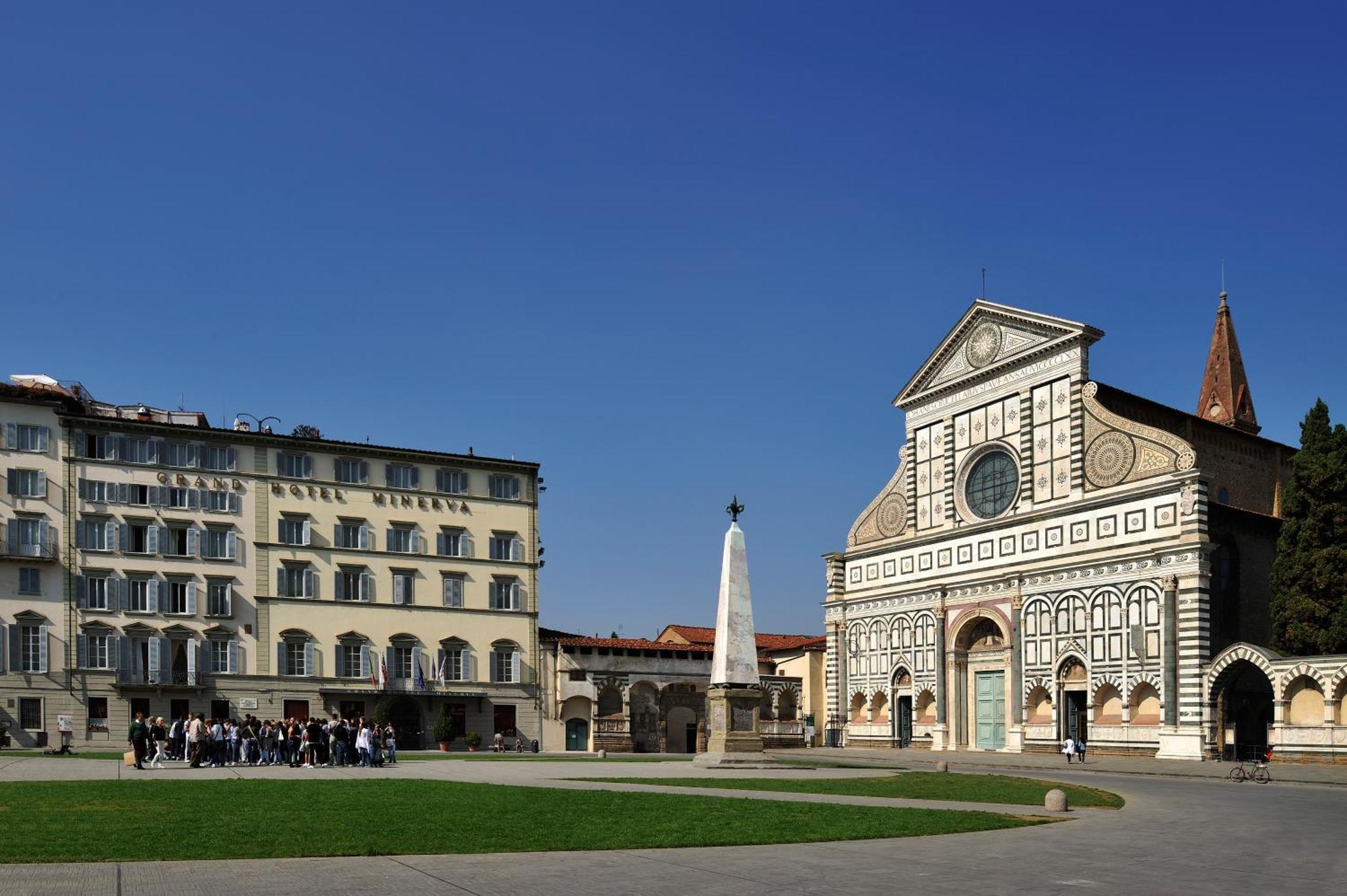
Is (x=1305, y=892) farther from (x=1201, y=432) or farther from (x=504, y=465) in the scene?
(x=504, y=465)

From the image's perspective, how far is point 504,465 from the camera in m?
66.1

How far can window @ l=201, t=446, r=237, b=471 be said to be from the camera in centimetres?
6019

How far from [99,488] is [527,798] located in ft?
140

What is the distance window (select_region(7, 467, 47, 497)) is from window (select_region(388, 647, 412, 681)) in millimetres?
17128

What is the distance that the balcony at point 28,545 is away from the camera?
55000mm

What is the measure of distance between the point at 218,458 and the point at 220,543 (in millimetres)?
4021

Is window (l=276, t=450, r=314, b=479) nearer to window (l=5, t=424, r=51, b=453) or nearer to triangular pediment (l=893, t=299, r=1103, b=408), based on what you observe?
window (l=5, t=424, r=51, b=453)

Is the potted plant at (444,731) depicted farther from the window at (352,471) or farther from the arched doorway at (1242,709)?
the arched doorway at (1242,709)

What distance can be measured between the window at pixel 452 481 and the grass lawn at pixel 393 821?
40.6 meters

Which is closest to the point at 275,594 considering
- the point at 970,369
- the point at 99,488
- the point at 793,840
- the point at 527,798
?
the point at 99,488

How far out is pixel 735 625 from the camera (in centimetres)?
3972

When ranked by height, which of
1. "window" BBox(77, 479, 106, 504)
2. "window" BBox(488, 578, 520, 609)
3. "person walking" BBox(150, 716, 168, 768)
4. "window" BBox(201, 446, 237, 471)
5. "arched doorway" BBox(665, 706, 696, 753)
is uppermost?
"window" BBox(201, 446, 237, 471)

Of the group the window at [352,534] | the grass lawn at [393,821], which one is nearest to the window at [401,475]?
the window at [352,534]

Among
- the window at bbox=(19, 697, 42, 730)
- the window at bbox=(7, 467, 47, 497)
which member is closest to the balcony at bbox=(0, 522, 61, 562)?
the window at bbox=(7, 467, 47, 497)
